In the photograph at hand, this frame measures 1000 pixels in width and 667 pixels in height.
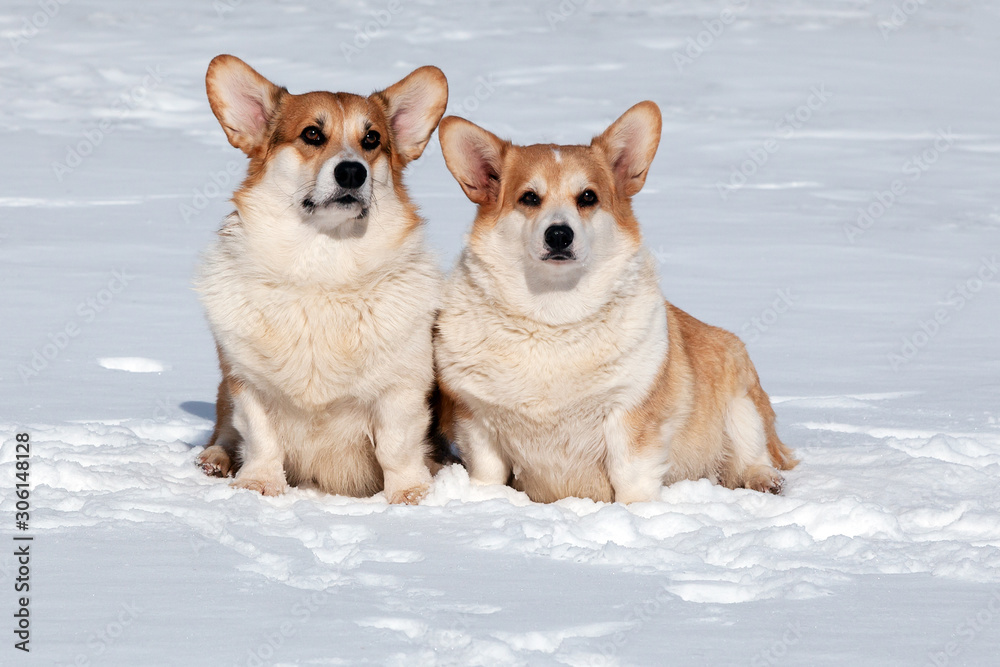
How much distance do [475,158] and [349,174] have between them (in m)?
0.57

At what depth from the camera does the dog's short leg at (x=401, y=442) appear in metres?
3.91

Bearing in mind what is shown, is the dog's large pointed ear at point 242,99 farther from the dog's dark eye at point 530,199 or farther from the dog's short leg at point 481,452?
the dog's short leg at point 481,452

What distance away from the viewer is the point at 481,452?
4012 millimetres

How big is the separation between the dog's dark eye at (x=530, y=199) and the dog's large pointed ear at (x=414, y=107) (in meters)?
0.47

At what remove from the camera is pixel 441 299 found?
4.09m

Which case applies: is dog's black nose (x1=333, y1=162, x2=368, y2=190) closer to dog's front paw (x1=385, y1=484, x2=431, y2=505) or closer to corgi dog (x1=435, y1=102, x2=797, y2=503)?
corgi dog (x1=435, y1=102, x2=797, y2=503)

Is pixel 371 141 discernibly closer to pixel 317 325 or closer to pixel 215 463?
pixel 317 325

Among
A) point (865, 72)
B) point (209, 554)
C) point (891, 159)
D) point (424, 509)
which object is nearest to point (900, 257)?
point (891, 159)

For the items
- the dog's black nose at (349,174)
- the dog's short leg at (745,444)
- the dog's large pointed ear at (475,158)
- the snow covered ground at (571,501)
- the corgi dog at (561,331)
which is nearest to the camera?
the snow covered ground at (571,501)

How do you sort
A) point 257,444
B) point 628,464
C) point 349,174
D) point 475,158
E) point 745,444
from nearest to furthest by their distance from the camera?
point 349,174
point 628,464
point 257,444
point 475,158
point 745,444

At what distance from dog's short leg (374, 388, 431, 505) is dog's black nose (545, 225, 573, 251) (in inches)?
27.5

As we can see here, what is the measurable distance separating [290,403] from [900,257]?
582 centimetres

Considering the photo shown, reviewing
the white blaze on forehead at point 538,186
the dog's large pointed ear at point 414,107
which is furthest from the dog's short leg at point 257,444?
the white blaze on forehead at point 538,186

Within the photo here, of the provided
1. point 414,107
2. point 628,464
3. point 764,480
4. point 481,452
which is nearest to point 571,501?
point 628,464
